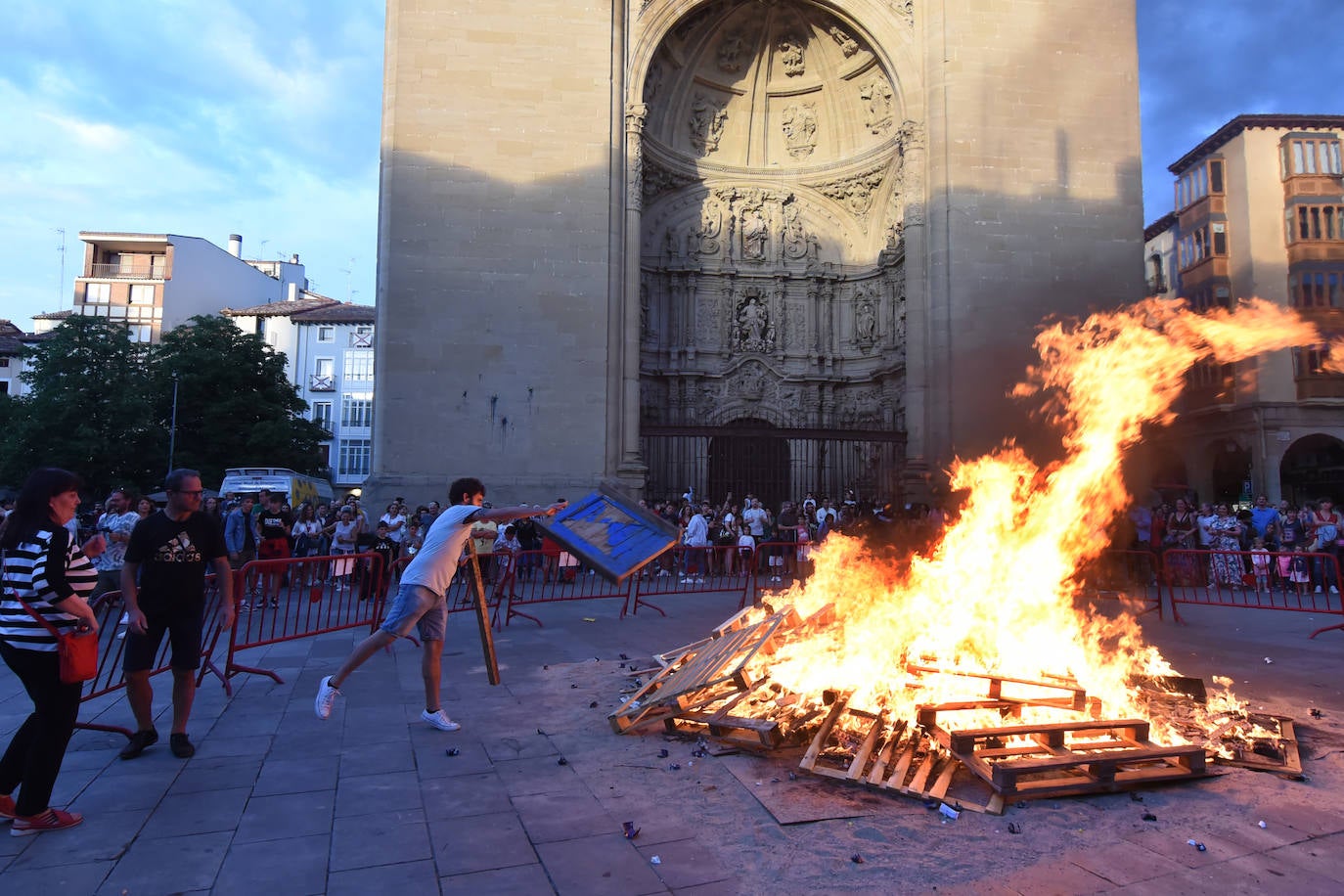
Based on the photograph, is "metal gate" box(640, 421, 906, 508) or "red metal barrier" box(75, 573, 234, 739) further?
"metal gate" box(640, 421, 906, 508)

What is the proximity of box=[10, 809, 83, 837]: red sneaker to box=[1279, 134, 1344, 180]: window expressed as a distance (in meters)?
39.6

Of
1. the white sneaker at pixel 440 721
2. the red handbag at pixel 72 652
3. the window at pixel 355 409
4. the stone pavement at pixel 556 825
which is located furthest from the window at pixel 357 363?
the red handbag at pixel 72 652

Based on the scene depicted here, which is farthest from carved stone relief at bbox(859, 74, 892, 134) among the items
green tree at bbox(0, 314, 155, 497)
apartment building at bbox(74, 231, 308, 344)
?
apartment building at bbox(74, 231, 308, 344)

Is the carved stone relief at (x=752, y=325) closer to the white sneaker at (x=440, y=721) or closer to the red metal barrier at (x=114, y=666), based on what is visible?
the red metal barrier at (x=114, y=666)

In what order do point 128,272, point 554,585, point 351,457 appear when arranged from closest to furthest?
point 554,585, point 351,457, point 128,272

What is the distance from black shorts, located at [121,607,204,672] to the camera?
5.12 meters

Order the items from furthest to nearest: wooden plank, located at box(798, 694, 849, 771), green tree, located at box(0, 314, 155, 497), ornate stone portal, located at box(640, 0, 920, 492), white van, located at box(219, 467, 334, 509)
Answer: green tree, located at box(0, 314, 155, 497)
white van, located at box(219, 467, 334, 509)
ornate stone portal, located at box(640, 0, 920, 492)
wooden plank, located at box(798, 694, 849, 771)

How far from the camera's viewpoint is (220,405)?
33812 mm

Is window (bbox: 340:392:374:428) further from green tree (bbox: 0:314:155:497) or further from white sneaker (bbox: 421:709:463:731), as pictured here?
white sneaker (bbox: 421:709:463:731)

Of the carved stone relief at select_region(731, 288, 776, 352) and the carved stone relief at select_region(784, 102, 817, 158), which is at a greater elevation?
the carved stone relief at select_region(784, 102, 817, 158)

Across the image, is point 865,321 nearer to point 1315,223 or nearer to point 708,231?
point 708,231

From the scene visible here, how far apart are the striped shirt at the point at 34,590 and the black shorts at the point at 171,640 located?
1129 mm

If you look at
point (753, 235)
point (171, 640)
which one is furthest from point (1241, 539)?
point (171, 640)

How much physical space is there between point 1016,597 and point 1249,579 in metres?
9.86
